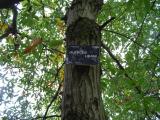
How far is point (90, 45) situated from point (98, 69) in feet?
0.90

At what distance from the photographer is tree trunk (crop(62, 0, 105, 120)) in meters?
2.72

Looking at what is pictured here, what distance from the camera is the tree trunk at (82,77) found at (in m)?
2.72

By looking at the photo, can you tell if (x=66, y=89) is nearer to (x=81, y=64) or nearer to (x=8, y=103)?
(x=81, y=64)

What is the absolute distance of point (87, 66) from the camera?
9.50 feet

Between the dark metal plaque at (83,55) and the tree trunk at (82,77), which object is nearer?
the tree trunk at (82,77)

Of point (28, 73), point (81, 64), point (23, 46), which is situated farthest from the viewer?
point (28, 73)

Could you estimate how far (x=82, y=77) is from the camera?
9.55 ft

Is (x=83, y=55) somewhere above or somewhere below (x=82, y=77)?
above

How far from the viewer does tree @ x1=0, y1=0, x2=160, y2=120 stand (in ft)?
9.59

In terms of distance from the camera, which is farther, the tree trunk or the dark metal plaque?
the dark metal plaque

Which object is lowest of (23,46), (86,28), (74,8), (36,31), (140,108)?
(140,108)

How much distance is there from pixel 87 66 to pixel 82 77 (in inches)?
4.2

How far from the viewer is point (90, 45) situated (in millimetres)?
2926

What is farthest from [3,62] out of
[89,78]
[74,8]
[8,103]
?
[89,78]
